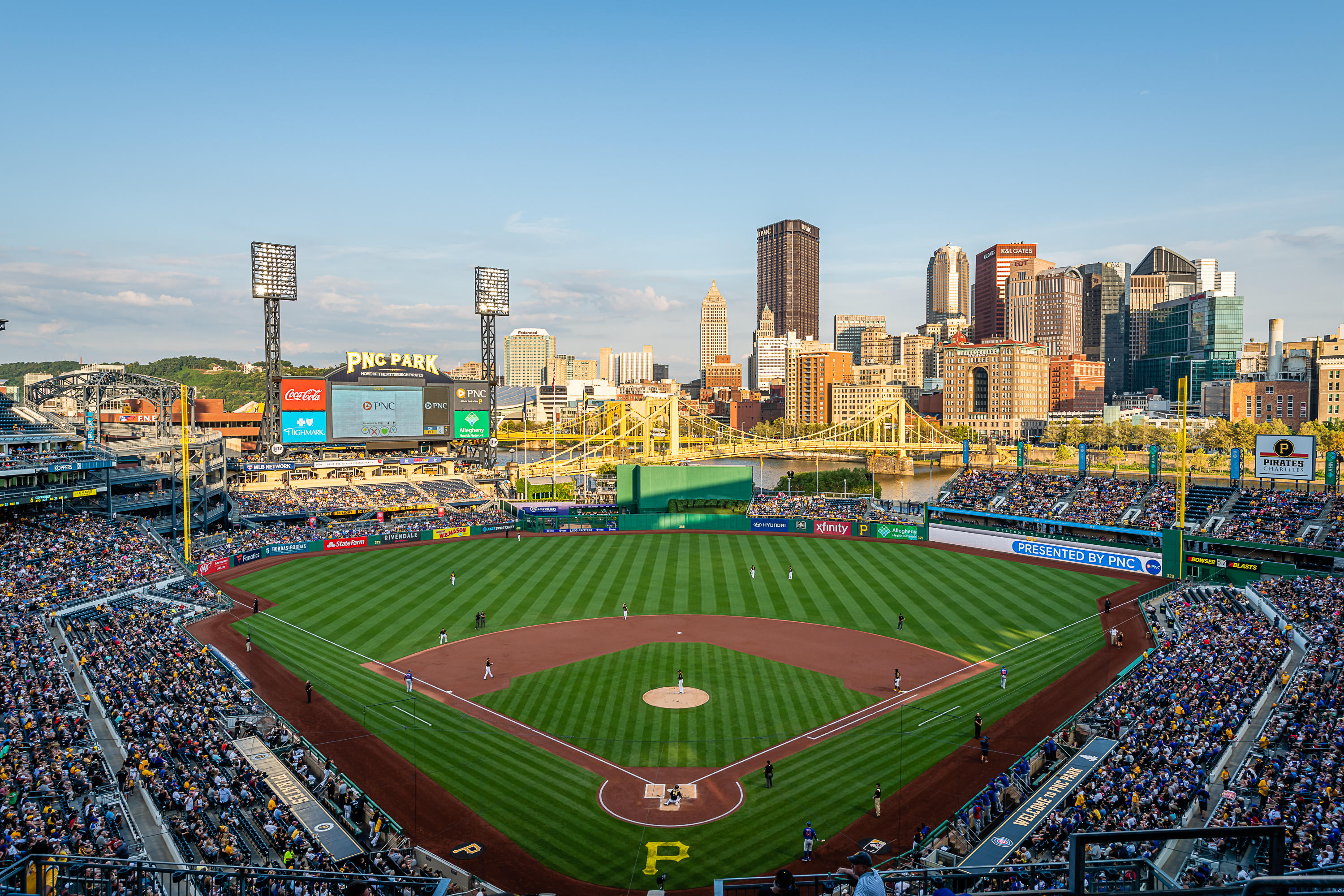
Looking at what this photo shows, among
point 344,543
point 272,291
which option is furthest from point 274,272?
point 344,543

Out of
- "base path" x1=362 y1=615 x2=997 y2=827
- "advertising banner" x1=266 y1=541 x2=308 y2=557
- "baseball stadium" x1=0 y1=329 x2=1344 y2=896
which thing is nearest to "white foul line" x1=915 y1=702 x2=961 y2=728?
"baseball stadium" x1=0 y1=329 x2=1344 y2=896

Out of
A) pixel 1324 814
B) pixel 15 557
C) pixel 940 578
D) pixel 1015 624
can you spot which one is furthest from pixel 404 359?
pixel 1324 814

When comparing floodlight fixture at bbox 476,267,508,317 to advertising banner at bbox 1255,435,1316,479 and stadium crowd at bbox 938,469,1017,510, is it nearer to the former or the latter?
stadium crowd at bbox 938,469,1017,510

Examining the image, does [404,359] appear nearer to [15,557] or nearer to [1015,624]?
[15,557]

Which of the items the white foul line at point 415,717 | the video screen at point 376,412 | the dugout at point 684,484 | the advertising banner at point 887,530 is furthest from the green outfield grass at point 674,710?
the video screen at point 376,412

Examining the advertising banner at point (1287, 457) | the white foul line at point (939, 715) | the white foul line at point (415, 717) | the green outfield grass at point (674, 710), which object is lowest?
the white foul line at point (415, 717)

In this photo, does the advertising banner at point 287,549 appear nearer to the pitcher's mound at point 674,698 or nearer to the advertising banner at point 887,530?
the pitcher's mound at point 674,698

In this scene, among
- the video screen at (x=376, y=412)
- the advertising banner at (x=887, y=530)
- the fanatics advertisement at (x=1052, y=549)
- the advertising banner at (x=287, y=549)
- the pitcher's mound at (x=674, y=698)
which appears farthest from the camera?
the video screen at (x=376, y=412)
